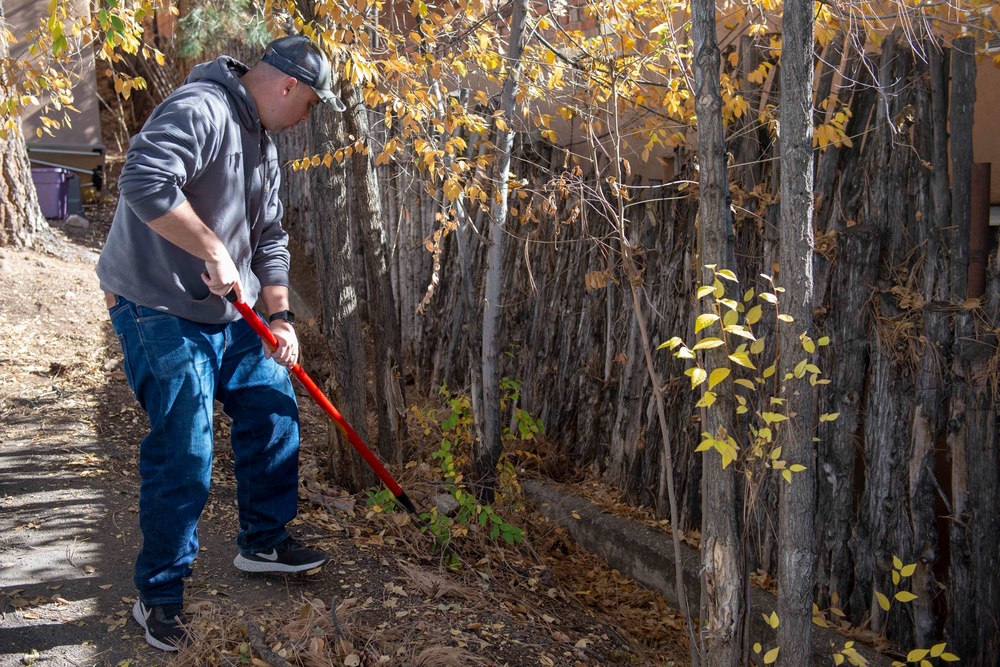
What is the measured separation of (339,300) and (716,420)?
201cm

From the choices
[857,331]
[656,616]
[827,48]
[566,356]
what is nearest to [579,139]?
[566,356]

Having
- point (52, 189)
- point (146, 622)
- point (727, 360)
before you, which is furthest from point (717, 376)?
point (52, 189)

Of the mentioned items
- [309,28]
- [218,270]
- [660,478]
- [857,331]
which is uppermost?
[309,28]

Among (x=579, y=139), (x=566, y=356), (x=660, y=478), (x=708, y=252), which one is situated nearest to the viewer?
(x=708, y=252)

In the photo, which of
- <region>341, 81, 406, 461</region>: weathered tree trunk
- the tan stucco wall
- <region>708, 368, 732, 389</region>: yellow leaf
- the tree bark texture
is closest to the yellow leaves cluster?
<region>708, 368, 732, 389</region>: yellow leaf

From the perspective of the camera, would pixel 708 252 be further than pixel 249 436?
No

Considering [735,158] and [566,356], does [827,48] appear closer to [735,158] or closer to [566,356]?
[735,158]

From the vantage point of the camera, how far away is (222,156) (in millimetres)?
2689

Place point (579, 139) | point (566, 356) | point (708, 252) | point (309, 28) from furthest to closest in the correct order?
point (579, 139)
point (566, 356)
point (309, 28)
point (708, 252)

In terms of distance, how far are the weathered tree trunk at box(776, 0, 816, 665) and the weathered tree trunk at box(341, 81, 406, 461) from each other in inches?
87.2

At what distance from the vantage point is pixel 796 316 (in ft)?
7.02

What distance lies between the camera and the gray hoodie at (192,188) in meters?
2.44

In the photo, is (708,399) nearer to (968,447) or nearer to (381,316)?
(968,447)

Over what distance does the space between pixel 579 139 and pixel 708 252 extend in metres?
2.90
